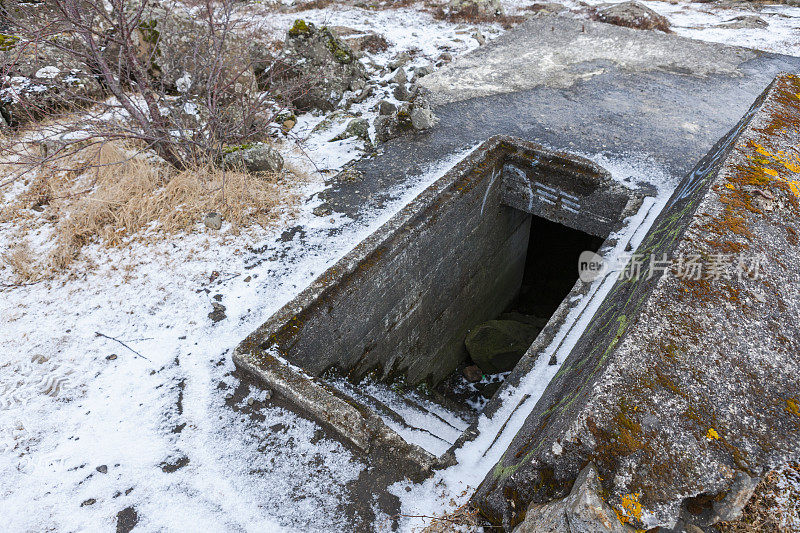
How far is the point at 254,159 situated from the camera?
4.68m

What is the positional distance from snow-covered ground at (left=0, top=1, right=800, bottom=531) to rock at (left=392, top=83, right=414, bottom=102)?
8.64 feet

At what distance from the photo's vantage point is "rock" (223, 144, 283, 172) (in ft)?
15.1

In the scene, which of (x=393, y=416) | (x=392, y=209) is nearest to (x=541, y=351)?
(x=393, y=416)

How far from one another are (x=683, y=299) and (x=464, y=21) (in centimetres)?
1088

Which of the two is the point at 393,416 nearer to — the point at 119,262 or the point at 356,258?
the point at 356,258

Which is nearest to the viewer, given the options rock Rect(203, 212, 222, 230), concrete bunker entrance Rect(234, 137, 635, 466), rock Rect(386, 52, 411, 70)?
concrete bunker entrance Rect(234, 137, 635, 466)

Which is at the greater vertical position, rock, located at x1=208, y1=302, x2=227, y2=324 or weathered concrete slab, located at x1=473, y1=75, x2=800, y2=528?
weathered concrete slab, located at x1=473, y1=75, x2=800, y2=528

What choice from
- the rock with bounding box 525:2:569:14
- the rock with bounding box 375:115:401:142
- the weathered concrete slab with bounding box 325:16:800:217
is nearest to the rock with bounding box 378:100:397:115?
the rock with bounding box 375:115:401:142

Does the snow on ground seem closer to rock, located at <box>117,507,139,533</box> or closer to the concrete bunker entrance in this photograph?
the concrete bunker entrance

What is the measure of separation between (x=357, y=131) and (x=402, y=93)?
3.90 feet

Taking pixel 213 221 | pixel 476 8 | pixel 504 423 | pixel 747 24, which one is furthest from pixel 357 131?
pixel 747 24

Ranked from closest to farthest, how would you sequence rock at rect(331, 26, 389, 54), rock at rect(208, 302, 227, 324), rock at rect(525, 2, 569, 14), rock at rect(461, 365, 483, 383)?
1. rock at rect(208, 302, 227, 324)
2. rock at rect(461, 365, 483, 383)
3. rock at rect(331, 26, 389, 54)
4. rock at rect(525, 2, 569, 14)

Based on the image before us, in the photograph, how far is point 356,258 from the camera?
3.30m

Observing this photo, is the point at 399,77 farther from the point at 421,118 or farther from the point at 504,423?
the point at 504,423
